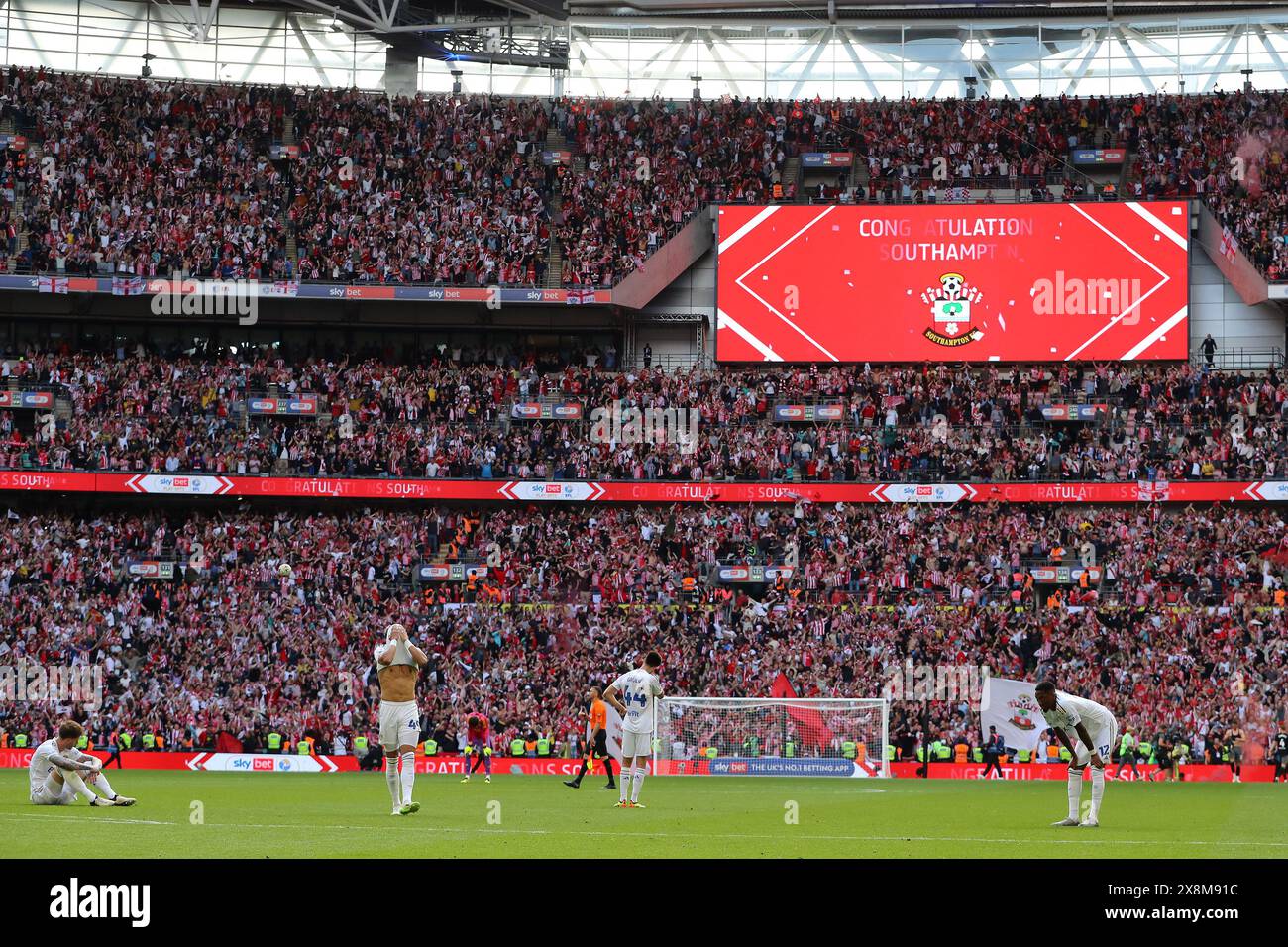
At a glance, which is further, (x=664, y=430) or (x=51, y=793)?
(x=664, y=430)

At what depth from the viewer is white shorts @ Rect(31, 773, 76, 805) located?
21078 mm

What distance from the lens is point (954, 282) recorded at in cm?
5659

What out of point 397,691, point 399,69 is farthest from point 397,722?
point 399,69

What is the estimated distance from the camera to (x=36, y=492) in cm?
5403

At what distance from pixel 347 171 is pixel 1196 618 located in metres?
32.8

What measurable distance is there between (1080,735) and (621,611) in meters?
29.2

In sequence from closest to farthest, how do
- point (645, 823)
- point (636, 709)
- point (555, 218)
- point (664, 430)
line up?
point (645, 823) < point (636, 709) < point (664, 430) < point (555, 218)

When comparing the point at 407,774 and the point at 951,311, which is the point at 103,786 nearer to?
the point at 407,774

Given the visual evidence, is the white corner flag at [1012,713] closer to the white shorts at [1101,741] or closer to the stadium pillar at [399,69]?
the white shorts at [1101,741]

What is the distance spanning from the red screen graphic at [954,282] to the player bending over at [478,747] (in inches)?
789

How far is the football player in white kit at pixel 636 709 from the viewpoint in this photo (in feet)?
74.6

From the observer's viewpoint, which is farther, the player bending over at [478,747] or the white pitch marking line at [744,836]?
the player bending over at [478,747]

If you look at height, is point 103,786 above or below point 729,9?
below

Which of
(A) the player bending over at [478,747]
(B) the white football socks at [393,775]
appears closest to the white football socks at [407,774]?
A: (B) the white football socks at [393,775]
